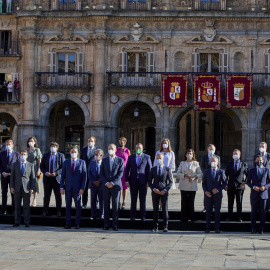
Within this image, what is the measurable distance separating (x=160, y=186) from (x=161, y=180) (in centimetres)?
16

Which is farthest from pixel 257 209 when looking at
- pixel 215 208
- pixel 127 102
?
pixel 127 102

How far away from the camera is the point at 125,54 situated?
41688 mm

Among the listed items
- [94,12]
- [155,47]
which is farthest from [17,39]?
[155,47]

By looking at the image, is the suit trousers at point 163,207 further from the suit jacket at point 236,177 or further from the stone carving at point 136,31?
the stone carving at point 136,31

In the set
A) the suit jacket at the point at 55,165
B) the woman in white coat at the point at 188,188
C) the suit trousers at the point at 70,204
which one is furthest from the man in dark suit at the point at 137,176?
the suit jacket at the point at 55,165

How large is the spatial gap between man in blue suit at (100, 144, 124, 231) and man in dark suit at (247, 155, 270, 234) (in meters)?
3.22

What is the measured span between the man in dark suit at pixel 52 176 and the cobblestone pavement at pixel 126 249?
1.10 meters

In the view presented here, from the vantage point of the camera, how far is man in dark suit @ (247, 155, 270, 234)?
17422 mm

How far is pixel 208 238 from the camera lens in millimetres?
16594

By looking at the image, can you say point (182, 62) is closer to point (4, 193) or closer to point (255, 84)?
point (255, 84)

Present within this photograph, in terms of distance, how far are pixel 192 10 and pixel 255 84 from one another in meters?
5.49

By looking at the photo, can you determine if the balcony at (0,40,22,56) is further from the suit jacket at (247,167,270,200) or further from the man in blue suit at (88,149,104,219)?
the suit jacket at (247,167,270,200)

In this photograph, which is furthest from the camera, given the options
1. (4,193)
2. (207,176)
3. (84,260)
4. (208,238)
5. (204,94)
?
(204,94)

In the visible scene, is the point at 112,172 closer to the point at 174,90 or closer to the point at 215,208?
the point at 215,208
